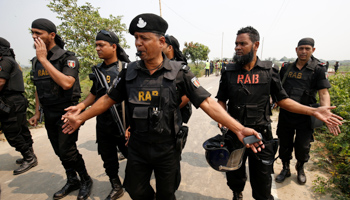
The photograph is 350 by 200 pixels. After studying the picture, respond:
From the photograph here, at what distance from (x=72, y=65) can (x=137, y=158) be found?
166 cm

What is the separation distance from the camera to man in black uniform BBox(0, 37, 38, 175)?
10.3 feet

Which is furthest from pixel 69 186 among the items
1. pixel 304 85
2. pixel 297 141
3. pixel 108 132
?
pixel 304 85

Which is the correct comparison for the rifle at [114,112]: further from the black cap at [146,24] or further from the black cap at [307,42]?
the black cap at [307,42]

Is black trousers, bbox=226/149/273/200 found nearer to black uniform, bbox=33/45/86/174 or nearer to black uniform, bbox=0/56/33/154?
black uniform, bbox=33/45/86/174

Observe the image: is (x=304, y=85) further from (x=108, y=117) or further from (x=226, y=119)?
(x=108, y=117)

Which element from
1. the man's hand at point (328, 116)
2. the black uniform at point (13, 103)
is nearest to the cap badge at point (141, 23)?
the man's hand at point (328, 116)

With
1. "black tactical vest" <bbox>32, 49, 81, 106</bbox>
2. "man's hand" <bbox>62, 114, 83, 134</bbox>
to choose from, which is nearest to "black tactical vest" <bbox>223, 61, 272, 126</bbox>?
"man's hand" <bbox>62, 114, 83, 134</bbox>

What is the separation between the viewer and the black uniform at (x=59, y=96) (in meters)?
2.48

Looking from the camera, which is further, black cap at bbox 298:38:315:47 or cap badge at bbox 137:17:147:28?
black cap at bbox 298:38:315:47

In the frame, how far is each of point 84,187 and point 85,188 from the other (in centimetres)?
2

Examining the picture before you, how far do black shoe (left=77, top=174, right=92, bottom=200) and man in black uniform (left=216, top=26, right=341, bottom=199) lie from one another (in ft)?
6.96

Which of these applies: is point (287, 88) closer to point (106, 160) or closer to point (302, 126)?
point (302, 126)

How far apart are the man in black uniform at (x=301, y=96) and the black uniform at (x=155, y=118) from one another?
82.6 inches

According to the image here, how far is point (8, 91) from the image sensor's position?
10.6ft
